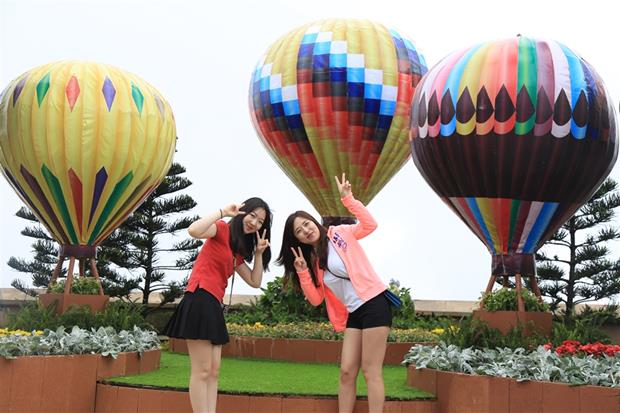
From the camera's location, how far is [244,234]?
6.25 meters

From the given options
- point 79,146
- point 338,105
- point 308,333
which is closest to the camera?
point 308,333

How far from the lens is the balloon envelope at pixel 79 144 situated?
12859mm

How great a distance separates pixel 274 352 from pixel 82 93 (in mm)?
4785

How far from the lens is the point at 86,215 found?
518 inches

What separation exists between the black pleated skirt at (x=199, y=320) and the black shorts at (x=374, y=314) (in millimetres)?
954

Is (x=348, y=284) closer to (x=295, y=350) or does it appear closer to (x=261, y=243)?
(x=261, y=243)

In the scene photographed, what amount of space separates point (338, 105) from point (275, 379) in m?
8.88

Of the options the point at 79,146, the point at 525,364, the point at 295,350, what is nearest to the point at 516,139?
the point at 295,350

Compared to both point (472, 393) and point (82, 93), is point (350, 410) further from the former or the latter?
point (82, 93)

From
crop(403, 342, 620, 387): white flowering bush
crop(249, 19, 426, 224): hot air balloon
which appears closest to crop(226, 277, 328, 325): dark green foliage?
crop(249, 19, 426, 224): hot air balloon

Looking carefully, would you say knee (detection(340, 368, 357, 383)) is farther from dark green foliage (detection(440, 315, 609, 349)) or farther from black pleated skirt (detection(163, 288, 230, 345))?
dark green foliage (detection(440, 315, 609, 349))

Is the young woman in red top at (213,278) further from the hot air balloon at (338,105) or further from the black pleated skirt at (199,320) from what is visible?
the hot air balloon at (338,105)

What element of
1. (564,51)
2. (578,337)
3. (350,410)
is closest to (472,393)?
(350,410)

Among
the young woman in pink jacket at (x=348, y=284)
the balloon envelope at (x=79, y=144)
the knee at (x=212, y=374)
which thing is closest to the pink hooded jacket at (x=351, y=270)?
the young woman in pink jacket at (x=348, y=284)
